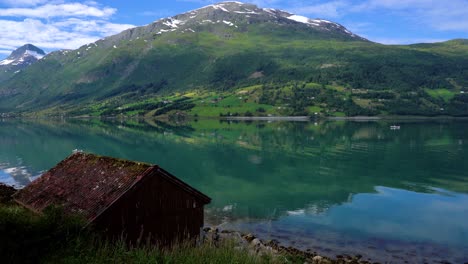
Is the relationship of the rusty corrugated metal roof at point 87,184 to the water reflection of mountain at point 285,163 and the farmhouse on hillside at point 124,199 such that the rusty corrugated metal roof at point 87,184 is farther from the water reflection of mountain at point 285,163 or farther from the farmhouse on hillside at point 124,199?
the water reflection of mountain at point 285,163

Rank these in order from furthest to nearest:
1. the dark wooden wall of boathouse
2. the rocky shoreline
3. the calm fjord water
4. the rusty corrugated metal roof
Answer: the calm fjord water → the rocky shoreline → the rusty corrugated metal roof → the dark wooden wall of boathouse

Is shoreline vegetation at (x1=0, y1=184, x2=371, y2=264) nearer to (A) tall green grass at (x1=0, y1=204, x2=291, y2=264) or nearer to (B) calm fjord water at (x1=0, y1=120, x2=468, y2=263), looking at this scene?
(A) tall green grass at (x1=0, y1=204, x2=291, y2=264)

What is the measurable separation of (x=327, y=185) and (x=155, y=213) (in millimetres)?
46530

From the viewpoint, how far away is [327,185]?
6425 centimetres

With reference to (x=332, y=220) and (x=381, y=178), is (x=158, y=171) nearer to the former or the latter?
(x=332, y=220)

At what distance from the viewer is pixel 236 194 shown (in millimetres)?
56812

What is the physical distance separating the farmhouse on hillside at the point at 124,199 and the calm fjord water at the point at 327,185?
53.8ft

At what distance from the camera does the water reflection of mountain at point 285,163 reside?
186ft

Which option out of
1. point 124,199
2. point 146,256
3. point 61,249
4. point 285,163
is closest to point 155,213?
point 124,199

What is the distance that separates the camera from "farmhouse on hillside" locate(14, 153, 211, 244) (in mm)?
20625

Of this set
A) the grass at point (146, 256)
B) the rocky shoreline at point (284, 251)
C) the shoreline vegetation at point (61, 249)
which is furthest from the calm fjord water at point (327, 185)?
the shoreline vegetation at point (61, 249)

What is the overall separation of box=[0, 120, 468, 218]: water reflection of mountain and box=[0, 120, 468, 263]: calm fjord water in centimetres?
18

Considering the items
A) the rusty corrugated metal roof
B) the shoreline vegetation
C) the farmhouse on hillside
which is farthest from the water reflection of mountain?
the shoreline vegetation

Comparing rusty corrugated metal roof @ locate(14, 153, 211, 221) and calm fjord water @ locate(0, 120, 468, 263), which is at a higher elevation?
rusty corrugated metal roof @ locate(14, 153, 211, 221)
